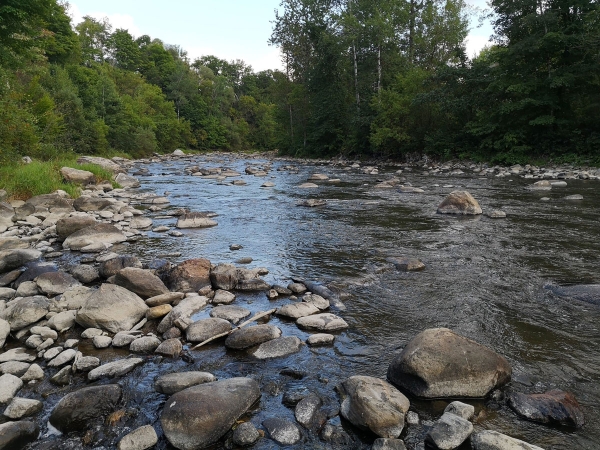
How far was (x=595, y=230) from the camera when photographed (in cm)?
915

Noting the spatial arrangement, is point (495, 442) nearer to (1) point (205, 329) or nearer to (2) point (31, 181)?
(1) point (205, 329)

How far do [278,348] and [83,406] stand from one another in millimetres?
1859

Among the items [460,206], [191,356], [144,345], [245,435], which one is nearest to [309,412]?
[245,435]

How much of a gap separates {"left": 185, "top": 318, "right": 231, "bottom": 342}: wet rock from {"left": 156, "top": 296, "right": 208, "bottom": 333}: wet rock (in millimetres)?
158

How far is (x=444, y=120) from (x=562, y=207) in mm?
→ 20011

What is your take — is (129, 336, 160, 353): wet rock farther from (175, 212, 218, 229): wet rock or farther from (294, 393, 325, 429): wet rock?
(175, 212, 218, 229): wet rock

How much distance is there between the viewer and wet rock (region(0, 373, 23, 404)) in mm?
3512

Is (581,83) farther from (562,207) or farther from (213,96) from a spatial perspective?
(213,96)

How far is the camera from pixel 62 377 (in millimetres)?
3842

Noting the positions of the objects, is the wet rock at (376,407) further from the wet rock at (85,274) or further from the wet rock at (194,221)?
the wet rock at (194,221)

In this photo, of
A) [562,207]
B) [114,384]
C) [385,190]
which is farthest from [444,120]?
[114,384]

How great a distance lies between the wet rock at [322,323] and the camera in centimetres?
484

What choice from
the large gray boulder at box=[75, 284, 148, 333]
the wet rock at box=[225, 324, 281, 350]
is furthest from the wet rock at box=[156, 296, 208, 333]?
the wet rock at box=[225, 324, 281, 350]

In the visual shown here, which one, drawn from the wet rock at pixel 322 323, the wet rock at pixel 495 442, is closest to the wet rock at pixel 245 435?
the wet rock at pixel 495 442
